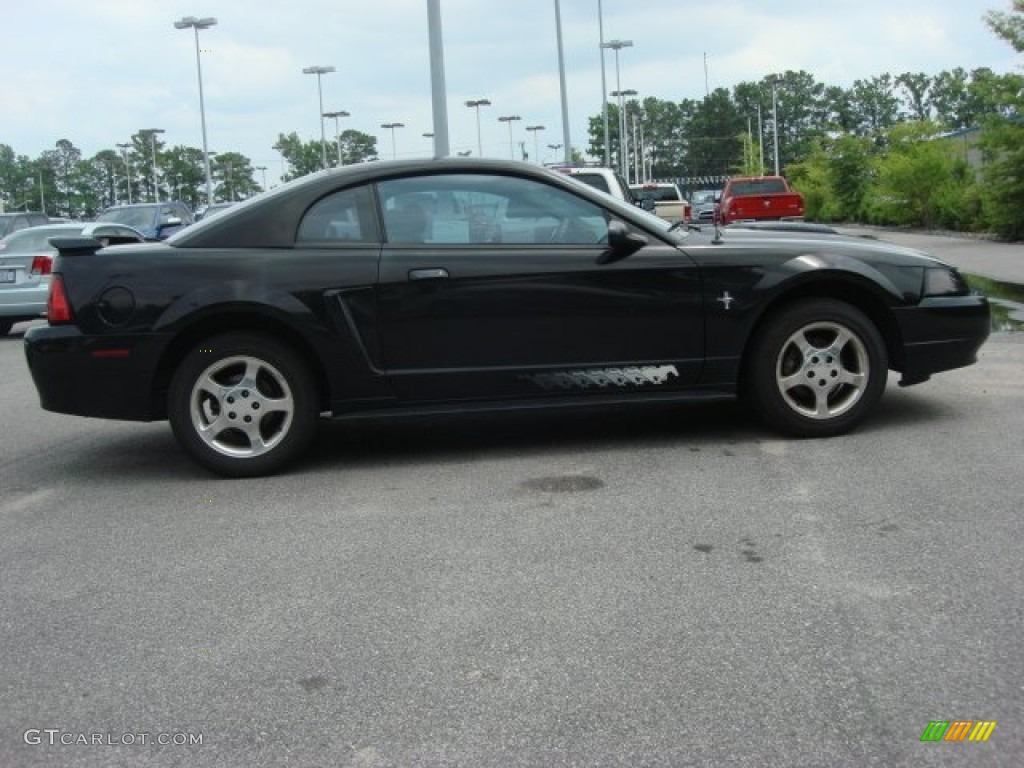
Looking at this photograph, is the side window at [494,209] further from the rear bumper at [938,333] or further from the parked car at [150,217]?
the parked car at [150,217]

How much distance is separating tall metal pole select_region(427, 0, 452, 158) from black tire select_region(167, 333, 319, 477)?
12.2 m

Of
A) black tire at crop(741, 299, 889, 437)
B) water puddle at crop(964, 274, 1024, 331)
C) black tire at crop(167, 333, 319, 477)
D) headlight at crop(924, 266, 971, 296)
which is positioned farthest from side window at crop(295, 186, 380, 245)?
water puddle at crop(964, 274, 1024, 331)

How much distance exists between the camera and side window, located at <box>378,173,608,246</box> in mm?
5789

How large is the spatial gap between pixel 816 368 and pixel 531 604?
2.82 m

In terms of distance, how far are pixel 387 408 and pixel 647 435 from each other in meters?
1.58

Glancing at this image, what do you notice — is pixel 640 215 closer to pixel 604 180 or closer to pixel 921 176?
pixel 604 180

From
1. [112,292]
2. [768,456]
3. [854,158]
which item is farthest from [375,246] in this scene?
[854,158]

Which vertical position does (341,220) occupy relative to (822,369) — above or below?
above

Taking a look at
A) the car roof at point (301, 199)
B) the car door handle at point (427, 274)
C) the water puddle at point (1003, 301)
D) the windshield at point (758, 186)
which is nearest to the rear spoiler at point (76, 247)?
the car roof at point (301, 199)

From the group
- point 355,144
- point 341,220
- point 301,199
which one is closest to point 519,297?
point 341,220

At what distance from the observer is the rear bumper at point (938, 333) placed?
19.7ft

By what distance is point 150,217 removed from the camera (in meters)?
24.5

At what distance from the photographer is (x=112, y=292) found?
558 centimetres

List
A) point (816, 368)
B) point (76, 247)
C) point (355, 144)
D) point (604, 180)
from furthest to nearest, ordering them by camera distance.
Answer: point (355, 144) → point (604, 180) → point (816, 368) → point (76, 247)
